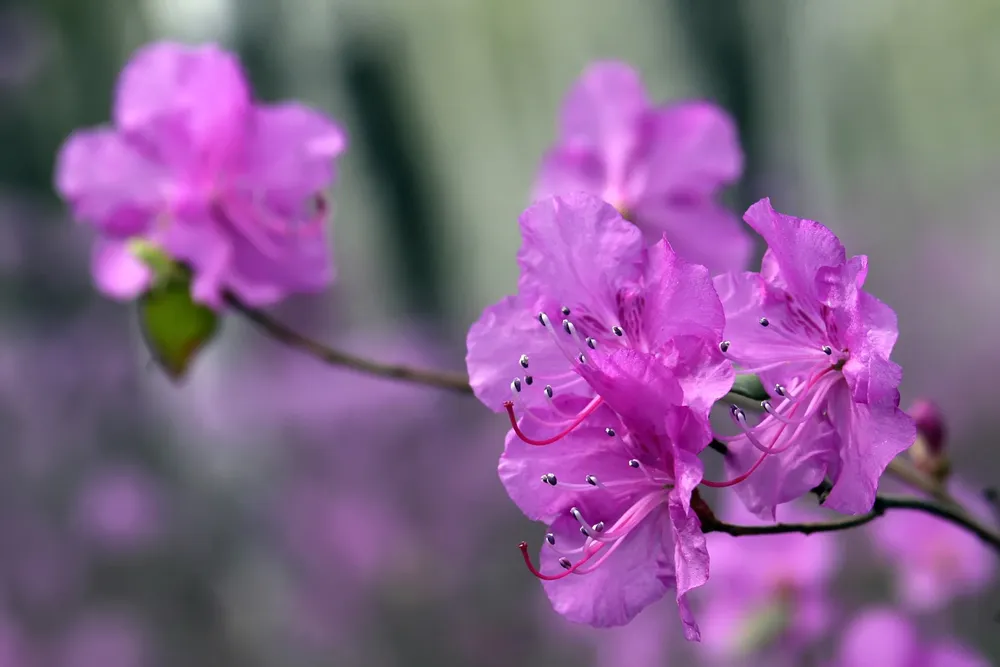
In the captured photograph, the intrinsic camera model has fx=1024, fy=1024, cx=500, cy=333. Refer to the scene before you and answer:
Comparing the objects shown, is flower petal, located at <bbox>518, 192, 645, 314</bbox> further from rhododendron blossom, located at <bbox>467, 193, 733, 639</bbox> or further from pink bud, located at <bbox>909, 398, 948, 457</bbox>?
pink bud, located at <bbox>909, 398, 948, 457</bbox>

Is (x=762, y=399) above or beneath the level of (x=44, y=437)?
above

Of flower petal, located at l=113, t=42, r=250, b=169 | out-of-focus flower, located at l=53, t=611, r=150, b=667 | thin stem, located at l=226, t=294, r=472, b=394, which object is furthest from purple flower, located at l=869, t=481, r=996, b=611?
out-of-focus flower, located at l=53, t=611, r=150, b=667

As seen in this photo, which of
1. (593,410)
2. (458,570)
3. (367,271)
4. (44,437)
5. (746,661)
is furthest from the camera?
(367,271)

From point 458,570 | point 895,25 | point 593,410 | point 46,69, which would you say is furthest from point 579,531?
point 46,69

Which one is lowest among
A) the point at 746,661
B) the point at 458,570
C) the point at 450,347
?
the point at 458,570

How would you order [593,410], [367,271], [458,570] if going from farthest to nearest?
[367,271]
[458,570]
[593,410]

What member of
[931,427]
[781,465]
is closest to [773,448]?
[781,465]

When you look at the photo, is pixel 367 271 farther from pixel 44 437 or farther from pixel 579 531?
pixel 579 531
